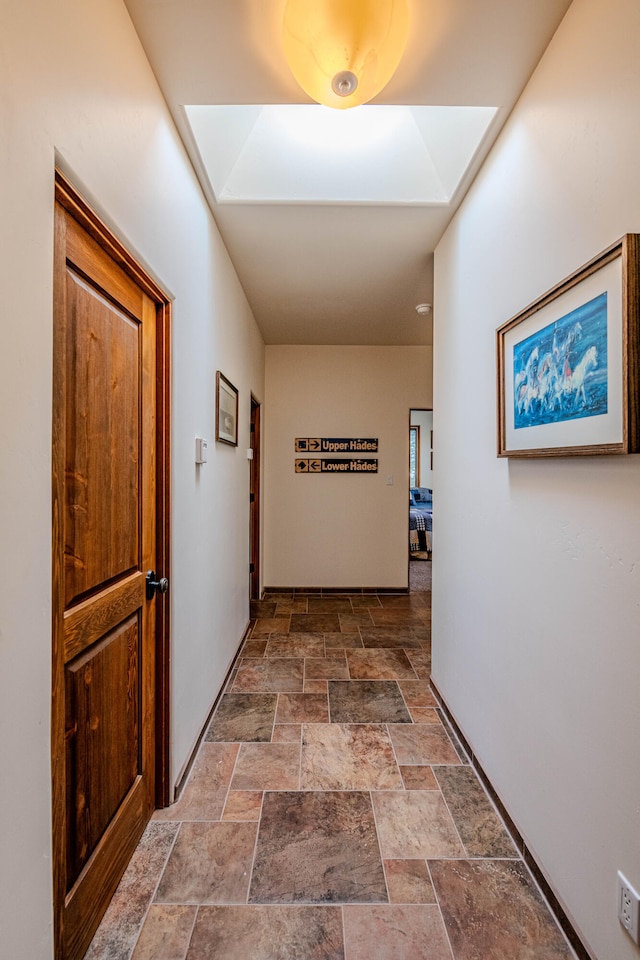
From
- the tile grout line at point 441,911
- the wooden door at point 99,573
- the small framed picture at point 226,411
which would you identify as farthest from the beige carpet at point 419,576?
the wooden door at point 99,573

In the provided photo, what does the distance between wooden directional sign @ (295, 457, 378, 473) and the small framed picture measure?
1746mm

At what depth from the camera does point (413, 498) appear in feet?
25.3

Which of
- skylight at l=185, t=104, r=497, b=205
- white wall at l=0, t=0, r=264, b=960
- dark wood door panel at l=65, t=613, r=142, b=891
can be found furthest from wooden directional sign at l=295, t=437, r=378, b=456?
dark wood door panel at l=65, t=613, r=142, b=891

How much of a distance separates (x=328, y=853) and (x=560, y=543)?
4.14 feet

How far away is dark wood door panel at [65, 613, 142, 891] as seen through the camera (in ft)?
3.52

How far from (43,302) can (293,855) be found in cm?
175

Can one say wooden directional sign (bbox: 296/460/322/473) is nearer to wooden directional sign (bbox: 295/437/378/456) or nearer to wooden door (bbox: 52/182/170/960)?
wooden directional sign (bbox: 295/437/378/456)

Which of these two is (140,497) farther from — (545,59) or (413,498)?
(413,498)

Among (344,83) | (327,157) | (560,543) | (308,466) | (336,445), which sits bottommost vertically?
(560,543)

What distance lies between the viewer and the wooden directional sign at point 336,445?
4.50 metres

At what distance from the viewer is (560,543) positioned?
1.23 meters

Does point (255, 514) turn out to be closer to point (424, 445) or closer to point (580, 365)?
point (580, 365)

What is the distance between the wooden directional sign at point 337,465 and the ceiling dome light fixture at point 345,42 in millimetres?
3377

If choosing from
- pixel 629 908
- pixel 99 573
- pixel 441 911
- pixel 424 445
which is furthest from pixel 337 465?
pixel 424 445
